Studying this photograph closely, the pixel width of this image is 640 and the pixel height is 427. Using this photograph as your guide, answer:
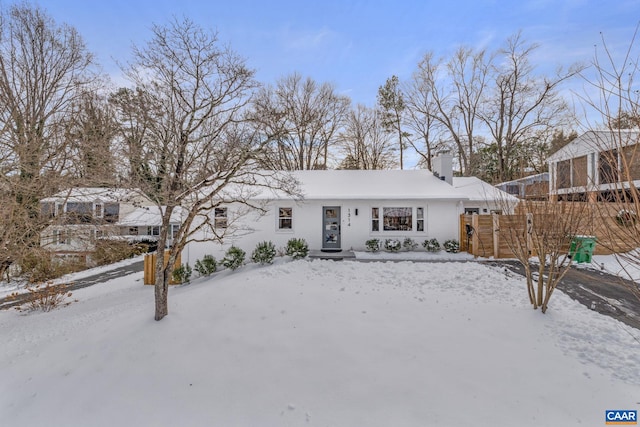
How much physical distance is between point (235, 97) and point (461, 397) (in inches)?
266

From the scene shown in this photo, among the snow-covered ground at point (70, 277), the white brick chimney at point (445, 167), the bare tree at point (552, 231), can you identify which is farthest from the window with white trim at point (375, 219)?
the snow-covered ground at point (70, 277)

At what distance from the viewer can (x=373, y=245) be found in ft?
38.9

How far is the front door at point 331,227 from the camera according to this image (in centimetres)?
1229

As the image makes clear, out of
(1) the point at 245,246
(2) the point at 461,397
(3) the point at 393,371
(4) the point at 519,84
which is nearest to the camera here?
(2) the point at 461,397

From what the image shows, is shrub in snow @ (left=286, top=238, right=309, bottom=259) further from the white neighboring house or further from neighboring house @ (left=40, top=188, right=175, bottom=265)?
neighboring house @ (left=40, top=188, right=175, bottom=265)

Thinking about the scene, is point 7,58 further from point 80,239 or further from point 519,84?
point 519,84

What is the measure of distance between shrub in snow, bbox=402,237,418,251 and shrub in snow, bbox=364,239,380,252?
3.99ft

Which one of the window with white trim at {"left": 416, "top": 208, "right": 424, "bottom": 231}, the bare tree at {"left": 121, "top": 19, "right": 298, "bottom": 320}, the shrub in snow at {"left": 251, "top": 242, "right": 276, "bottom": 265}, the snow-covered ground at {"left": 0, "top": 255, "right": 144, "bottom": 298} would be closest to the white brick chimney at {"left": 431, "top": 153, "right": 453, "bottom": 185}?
the window with white trim at {"left": 416, "top": 208, "right": 424, "bottom": 231}

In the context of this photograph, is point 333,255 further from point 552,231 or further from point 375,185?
point 552,231

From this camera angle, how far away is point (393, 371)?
3.62 meters

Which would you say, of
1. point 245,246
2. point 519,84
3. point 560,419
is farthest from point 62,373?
point 519,84

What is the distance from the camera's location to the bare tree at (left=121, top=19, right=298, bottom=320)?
522cm

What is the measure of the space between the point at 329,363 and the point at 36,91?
15.2m

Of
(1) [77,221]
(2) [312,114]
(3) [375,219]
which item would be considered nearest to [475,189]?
(3) [375,219]
